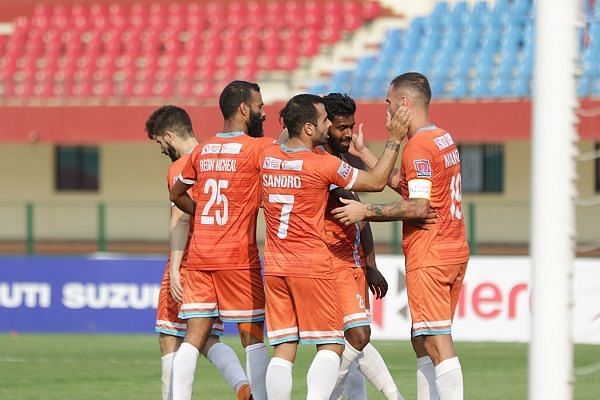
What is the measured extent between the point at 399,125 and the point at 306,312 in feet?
3.84

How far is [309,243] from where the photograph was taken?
23.1 ft

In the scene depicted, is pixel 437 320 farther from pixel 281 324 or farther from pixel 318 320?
pixel 281 324

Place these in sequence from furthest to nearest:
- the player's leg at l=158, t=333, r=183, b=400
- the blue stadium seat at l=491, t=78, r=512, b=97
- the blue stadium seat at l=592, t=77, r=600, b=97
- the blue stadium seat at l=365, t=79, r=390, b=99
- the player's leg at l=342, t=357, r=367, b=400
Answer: the blue stadium seat at l=365, t=79, r=390, b=99 < the blue stadium seat at l=491, t=78, r=512, b=97 < the blue stadium seat at l=592, t=77, r=600, b=97 < the player's leg at l=158, t=333, r=183, b=400 < the player's leg at l=342, t=357, r=367, b=400

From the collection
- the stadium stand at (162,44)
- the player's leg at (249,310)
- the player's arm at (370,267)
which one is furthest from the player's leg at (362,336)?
the stadium stand at (162,44)

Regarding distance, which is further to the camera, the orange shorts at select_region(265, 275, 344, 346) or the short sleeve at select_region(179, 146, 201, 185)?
the short sleeve at select_region(179, 146, 201, 185)

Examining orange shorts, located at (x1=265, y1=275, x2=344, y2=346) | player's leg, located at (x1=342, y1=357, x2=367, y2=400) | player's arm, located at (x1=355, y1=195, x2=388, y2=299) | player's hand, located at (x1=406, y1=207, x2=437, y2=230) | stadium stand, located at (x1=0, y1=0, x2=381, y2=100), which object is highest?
stadium stand, located at (x1=0, y1=0, x2=381, y2=100)

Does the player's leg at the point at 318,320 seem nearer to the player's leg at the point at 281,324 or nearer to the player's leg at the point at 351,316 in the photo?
the player's leg at the point at 281,324

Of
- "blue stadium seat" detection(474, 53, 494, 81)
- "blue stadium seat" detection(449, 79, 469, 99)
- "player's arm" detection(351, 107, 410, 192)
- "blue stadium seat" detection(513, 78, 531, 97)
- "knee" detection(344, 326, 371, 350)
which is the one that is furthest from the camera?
"blue stadium seat" detection(474, 53, 494, 81)

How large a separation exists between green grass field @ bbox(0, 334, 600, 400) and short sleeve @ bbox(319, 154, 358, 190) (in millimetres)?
2047

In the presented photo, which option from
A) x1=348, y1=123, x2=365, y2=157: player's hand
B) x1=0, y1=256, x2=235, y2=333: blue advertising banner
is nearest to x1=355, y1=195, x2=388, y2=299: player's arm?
x1=348, y1=123, x2=365, y2=157: player's hand

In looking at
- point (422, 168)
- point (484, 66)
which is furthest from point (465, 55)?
point (422, 168)

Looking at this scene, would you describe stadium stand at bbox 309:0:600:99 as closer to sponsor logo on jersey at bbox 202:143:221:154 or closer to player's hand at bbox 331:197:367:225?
sponsor logo on jersey at bbox 202:143:221:154

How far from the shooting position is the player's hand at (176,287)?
7770 millimetres

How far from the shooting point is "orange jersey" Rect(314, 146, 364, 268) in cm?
749
